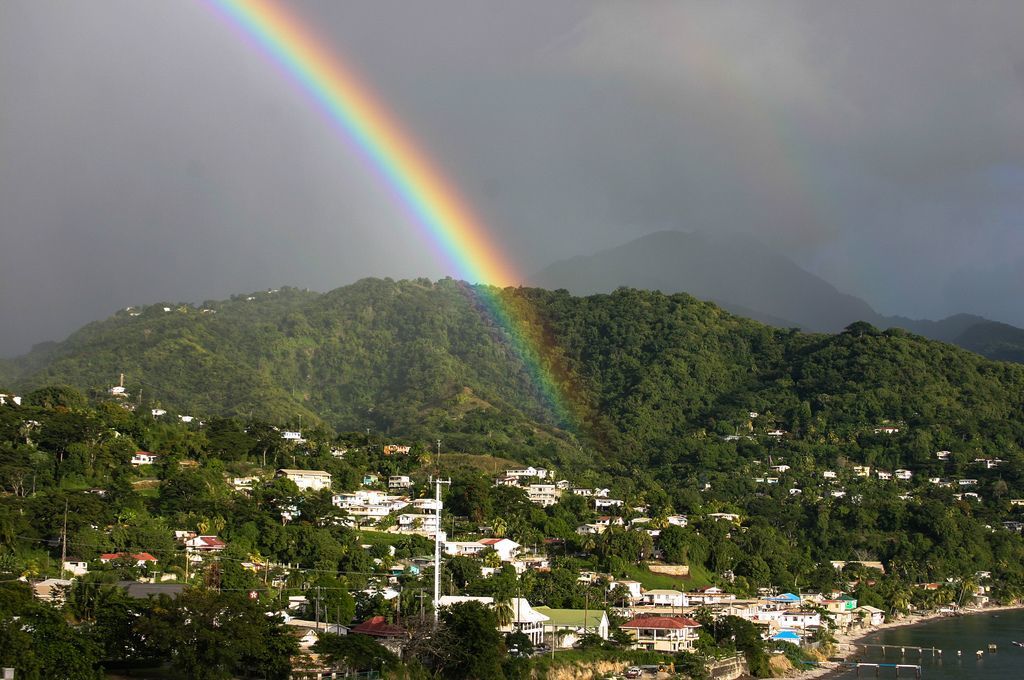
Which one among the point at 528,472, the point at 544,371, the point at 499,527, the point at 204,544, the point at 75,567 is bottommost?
the point at 75,567

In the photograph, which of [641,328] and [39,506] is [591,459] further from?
[39,506]

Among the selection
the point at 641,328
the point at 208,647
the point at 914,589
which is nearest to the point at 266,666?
the point at 208,647

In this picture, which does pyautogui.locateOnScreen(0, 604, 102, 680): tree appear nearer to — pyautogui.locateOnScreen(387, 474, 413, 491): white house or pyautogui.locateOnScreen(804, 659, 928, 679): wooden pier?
pyautogui.locateOnScreen(804, 659, 928, 679): wooden pier

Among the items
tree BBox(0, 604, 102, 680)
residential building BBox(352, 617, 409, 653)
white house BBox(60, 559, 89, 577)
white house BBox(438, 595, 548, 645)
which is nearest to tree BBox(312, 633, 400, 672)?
residential building BBox(352, 617, 409, 653)

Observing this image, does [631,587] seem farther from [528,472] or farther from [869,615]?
[528,472]

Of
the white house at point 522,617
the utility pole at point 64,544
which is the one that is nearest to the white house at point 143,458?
the utility pole at point 64,544

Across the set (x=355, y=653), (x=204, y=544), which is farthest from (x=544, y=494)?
(x=355, y=653)
